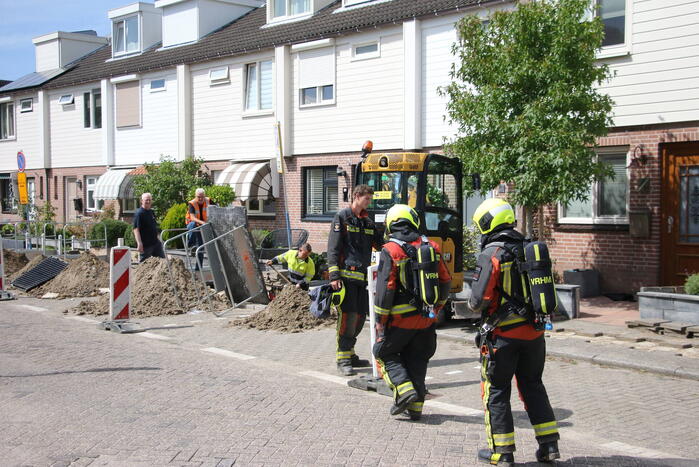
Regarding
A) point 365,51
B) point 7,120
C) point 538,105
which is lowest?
point 538,105

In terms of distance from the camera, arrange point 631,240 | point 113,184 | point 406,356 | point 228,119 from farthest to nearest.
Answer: point 113,184
point 228,119
point 631,240
point 406,356

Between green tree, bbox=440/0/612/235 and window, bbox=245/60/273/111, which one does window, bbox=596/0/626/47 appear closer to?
green tree, bbox=440/0/612/235

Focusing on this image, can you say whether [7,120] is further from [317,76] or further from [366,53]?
[366,53]

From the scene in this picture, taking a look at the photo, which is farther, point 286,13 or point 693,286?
point 286,13

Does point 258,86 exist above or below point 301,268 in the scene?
above

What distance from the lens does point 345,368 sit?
798 cm

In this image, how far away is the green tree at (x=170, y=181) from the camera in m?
23.5

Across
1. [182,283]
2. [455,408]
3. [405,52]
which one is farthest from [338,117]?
[455,408]

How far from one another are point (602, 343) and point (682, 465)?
4419 millimetres

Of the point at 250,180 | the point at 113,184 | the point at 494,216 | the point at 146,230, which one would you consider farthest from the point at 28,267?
the point at 494,216

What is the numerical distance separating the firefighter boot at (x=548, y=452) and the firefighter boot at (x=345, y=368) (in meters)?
3.12

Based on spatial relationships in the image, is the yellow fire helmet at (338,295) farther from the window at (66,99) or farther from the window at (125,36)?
the window at (66,99)

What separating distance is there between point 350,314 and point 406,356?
1.62 m

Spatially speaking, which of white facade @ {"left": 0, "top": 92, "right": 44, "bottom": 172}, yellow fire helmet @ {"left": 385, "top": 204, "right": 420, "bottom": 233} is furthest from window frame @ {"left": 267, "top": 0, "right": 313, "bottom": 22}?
yellow fire helmet @ {"left": 385, "top": 204, "right": 420, "bottom": 233}
